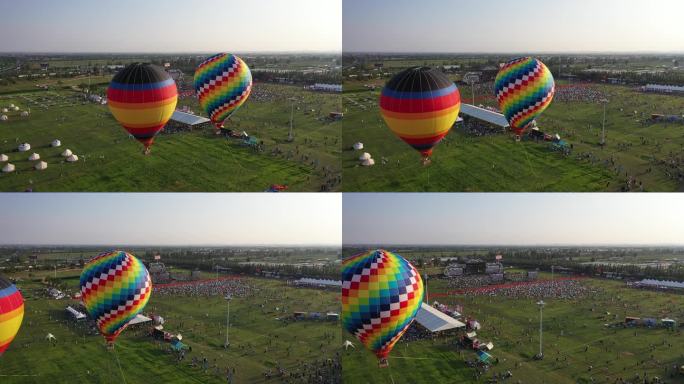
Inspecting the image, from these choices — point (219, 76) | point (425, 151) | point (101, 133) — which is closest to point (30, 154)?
point (101, 133)

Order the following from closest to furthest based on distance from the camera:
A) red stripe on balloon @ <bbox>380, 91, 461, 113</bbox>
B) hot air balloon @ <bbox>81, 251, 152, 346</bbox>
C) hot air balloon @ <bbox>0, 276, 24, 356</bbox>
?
hot air balloon @ <bbox>0, 276, 24, 356</bbox> < red stripe on balloon @ <bbox>380, 91, 461, 113</bbox> < hot air balloon @ <bbox>81, 251, 152, 346</bbox>

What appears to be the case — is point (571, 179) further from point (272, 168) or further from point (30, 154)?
point (30, 154)

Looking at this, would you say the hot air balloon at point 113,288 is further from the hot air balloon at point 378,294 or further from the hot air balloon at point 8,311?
the hot air balloon at point 378,294

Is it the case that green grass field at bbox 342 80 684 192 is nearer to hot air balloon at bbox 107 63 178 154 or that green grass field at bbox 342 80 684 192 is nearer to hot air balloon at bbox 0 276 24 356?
hot air balloon at bbox 107 63 178 154

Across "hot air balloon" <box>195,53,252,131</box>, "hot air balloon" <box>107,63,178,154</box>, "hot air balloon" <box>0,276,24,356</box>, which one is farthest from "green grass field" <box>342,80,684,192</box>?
"hot air balloon" <box>0,276,24,356</box>


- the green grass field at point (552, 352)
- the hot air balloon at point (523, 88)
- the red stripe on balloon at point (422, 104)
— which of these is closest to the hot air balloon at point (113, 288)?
the green grass field at point (552, 352)

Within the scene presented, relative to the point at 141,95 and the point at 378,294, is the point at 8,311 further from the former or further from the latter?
the point at 378,294
